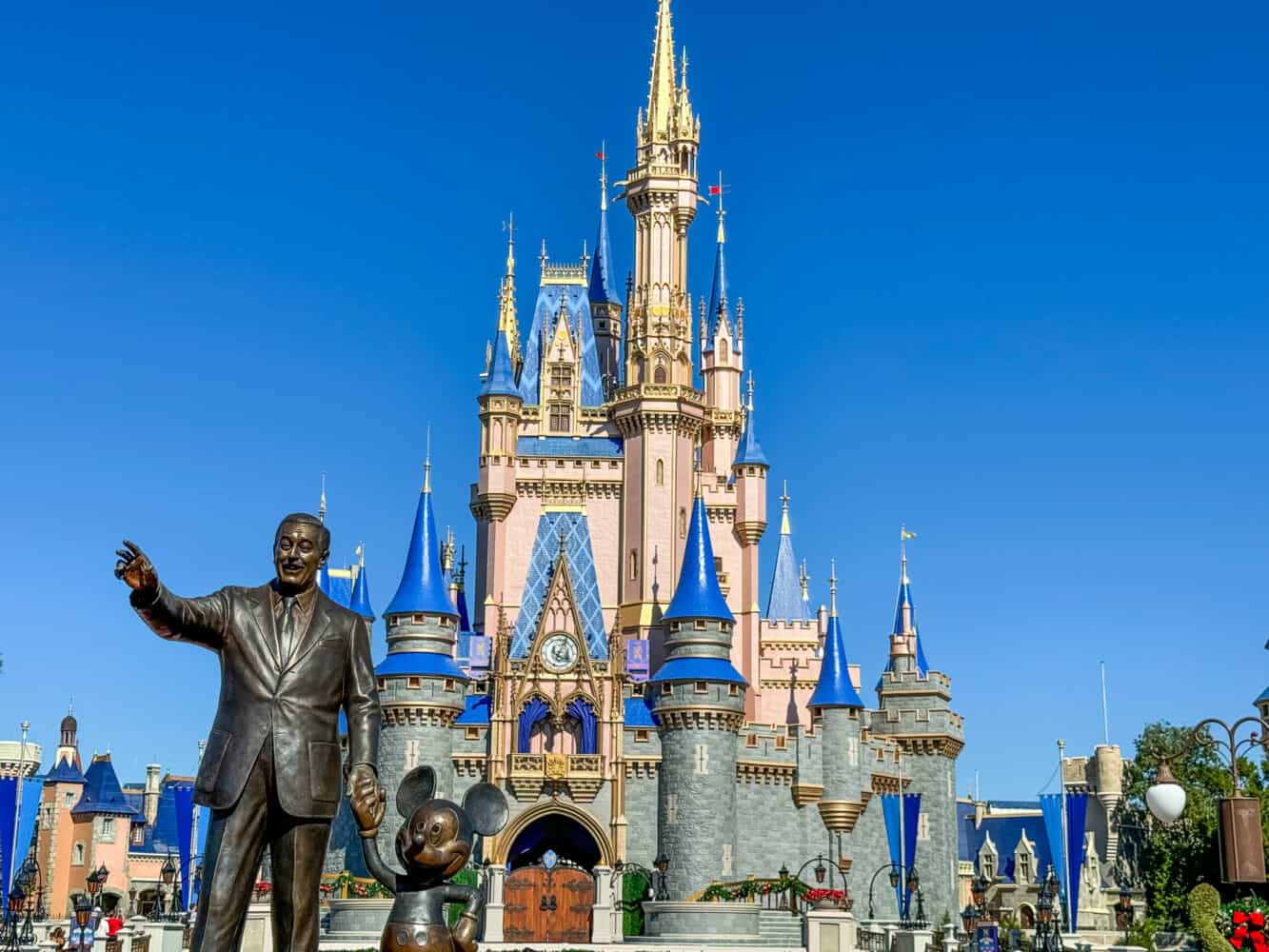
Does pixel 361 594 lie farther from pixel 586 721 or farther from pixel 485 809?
pixel 485 809

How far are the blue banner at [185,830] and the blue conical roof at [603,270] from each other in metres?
24.6

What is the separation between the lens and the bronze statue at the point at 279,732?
30.1 ft

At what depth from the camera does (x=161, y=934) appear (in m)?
33.7

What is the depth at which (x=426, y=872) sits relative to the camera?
422 inches

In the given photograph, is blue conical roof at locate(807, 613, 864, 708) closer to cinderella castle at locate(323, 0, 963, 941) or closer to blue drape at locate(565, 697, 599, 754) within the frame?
cinderella castle at locate(323, 0, 963, 941)

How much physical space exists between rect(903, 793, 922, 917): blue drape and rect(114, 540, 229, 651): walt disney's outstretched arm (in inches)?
1796

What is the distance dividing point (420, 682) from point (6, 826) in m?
12.0

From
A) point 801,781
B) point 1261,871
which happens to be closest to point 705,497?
point 801,781

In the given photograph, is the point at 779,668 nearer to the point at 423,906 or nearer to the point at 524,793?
the point at 524,793

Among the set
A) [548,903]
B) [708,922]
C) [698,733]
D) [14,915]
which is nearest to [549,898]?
[548,903]

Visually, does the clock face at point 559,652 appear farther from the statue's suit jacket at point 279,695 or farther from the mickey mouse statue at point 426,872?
the statue's suit jacket at point 279,695

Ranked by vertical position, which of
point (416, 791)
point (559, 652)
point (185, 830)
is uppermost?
point (559, 652)

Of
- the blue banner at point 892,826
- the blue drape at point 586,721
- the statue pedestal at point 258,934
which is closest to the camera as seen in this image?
the statue pedestal at point 258,934

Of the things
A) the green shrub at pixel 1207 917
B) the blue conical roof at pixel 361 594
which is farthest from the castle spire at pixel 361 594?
the green shrub at pixel 1207 917
